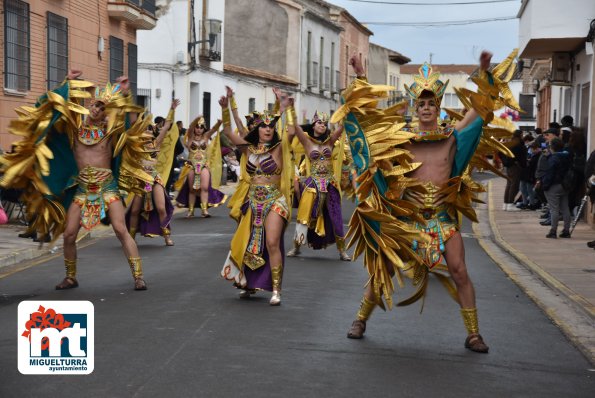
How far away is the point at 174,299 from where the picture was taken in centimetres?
984

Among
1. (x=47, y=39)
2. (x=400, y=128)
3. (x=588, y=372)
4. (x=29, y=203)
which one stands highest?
(x=47, y=39)

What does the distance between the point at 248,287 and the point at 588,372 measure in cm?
383

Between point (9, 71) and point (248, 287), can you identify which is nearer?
point (248, 287)

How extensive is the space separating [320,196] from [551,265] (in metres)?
3.30

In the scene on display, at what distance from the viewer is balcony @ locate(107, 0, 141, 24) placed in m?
26.3

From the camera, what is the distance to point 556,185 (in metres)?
17.8

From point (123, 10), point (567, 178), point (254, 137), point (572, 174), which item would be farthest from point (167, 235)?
point (123, 10)

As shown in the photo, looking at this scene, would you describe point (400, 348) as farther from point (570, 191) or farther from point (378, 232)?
point (570, 191)

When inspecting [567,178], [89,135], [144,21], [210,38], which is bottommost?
[567,178]

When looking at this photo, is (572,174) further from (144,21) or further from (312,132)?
(144,21)

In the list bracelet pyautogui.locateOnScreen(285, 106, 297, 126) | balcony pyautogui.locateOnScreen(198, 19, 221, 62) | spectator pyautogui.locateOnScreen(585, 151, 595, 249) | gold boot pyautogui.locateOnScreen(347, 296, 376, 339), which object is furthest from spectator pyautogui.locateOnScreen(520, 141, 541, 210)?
gold boot pyautogui.locateOnScreen(347, 296, 376, 339)

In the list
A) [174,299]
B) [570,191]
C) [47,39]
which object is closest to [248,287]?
[174,299]

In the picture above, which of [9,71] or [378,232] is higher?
[9,71]

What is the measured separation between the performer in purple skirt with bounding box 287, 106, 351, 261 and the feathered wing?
6.13m
